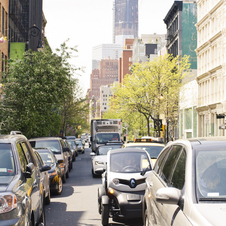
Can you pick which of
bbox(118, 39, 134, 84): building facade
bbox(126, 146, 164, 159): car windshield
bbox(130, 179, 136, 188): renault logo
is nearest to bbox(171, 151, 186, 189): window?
bbox(130, 179, 136, 188): renault logo

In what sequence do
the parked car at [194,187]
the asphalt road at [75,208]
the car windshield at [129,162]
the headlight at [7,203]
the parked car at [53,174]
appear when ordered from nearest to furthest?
the parked car at [194,187] → the headlight at [7,203] → the asphalt road at [75,208] → the car windshield at [129,162] → the parked car at [53,174]

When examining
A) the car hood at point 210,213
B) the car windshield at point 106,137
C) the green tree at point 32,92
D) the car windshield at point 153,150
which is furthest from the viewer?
the car windshield at point 106,137

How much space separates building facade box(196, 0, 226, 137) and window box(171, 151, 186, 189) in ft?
97.4

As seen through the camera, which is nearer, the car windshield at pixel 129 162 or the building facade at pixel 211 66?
the car windshield at pixel 129 162

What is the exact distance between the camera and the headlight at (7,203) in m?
4.64

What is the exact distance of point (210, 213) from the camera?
3100 millimetres

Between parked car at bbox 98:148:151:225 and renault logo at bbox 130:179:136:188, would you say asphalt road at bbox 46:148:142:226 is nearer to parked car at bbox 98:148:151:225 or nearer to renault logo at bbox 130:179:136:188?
parked car at bbox 98:148:151:225

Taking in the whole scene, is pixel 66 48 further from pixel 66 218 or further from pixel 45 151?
pixel 66 218

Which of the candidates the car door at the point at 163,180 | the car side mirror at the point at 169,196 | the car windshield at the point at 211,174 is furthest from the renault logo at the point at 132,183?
the car side mirror at the point at 169,196

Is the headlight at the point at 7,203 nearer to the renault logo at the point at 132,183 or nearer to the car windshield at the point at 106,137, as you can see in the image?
the renault logo at the point at 132,183

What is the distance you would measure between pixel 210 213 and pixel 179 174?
1061mm

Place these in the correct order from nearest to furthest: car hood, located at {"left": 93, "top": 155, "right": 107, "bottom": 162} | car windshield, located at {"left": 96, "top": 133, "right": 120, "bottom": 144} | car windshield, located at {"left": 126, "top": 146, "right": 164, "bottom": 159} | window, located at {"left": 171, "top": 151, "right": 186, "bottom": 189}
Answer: window, located at {"left": 171, "top": 151, "right": 186, "bottom": 189} → car windshield, located at {"left": 126, "top": 146, "right": 164, "bottom": 159} → car hood, located at {"left": 93, "top": 155, "right": 107, "bottom": 162} → car windshield, located at {"left": 96, "top": 133, "right": 120, "bottom": 144}

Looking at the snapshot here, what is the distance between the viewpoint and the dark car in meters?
4.70

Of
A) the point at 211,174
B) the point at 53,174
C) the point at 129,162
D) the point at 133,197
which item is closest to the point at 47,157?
the point at 53,174
